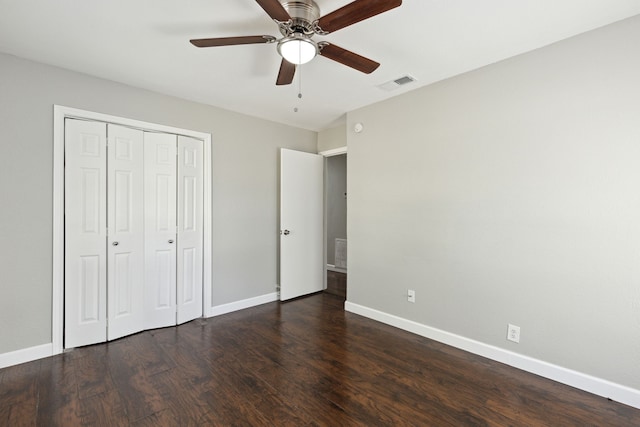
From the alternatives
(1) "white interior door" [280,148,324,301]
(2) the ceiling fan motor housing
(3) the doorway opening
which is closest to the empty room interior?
(2) the ceiling fan motor housing

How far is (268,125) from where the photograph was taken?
162 inches

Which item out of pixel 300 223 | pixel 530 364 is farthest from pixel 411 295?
pixel 300 223

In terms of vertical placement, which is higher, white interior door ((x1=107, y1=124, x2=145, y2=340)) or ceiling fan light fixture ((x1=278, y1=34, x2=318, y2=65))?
ceiling fan light fixture ((x1=278, y1=34, x2=318, y2=65))

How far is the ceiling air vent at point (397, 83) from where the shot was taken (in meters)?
2.85

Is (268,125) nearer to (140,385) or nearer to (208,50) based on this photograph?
(208,50)

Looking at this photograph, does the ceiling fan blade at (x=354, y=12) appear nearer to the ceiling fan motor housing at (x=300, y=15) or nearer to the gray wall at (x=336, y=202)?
the ceiling fan motor housing at (x=300, y=15)

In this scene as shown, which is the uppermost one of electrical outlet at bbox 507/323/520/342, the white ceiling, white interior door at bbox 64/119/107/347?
the white ceiling

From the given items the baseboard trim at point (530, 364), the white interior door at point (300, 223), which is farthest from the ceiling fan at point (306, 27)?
the baseboard trim at point (530, 364)

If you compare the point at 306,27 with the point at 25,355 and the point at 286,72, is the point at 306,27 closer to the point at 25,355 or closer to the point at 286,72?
the point at 286,72

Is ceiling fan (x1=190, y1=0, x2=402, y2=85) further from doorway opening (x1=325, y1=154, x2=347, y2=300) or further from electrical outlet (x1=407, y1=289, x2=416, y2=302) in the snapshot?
doorway opening (x1=325, y1=154, x2=347, y2=300)

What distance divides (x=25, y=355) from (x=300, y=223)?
3.04 meters

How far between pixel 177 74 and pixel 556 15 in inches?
117

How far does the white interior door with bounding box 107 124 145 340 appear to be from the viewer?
291 cm

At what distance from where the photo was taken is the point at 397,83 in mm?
2955
